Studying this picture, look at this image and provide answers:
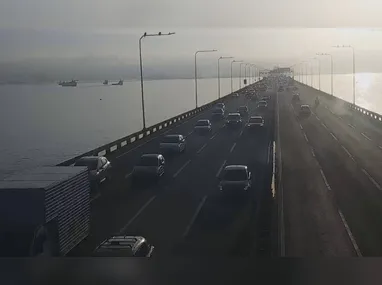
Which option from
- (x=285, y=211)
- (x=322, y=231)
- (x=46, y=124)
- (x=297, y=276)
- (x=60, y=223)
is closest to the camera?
(x=297, y=276)

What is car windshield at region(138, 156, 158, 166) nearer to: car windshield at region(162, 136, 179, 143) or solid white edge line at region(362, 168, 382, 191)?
solid white edge line at region(362, 168, 382, 191)

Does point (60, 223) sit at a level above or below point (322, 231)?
above

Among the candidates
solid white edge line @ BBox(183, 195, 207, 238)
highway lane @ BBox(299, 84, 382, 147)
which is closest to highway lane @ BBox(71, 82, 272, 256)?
solid white edge line @ BBox(183, 195, 207, 238)

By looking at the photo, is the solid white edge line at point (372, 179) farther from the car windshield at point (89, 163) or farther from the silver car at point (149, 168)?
the car windshield at point (89, 163)

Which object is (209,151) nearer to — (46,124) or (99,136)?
(99,136)

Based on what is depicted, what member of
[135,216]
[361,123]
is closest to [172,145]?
[135,216]

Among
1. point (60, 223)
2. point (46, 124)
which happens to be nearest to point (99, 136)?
point (46, 124)

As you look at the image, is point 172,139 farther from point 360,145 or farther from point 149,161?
point 360,145
